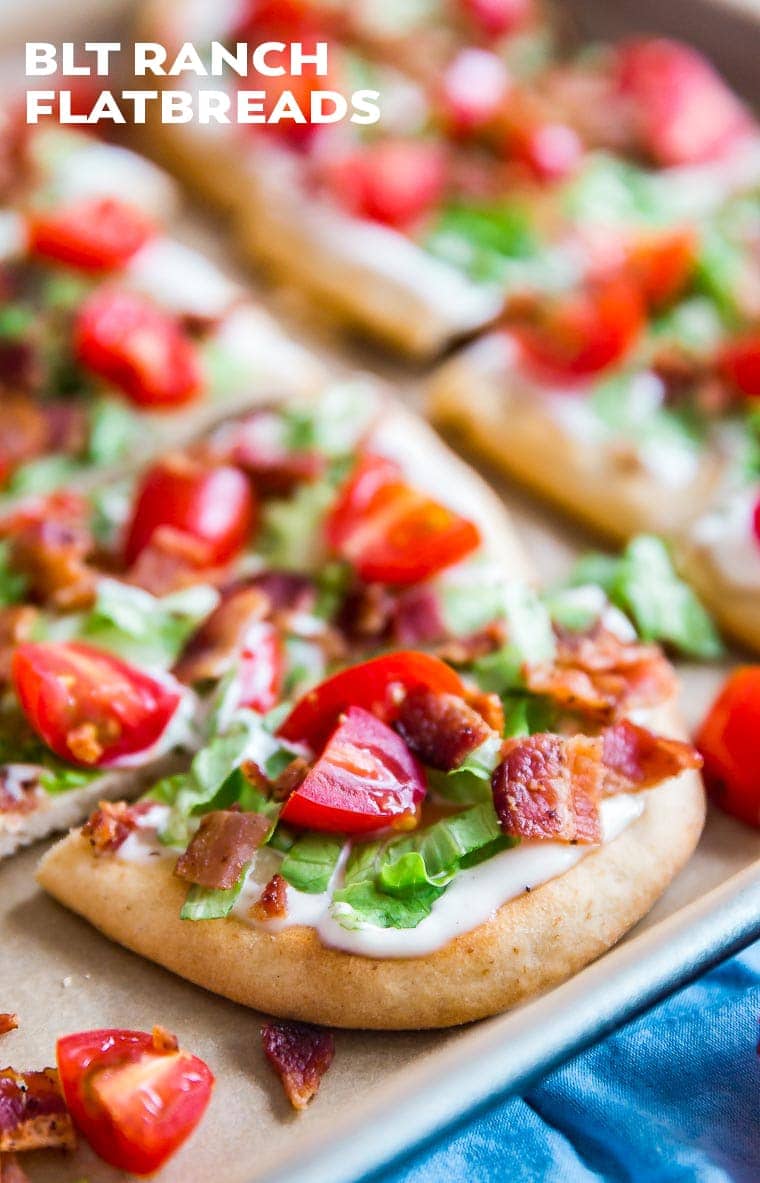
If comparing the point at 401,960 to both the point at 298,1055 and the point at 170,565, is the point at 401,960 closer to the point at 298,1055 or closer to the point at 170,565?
the point at 298,1055

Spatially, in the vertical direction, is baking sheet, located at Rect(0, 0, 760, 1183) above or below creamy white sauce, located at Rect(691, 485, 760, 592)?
below

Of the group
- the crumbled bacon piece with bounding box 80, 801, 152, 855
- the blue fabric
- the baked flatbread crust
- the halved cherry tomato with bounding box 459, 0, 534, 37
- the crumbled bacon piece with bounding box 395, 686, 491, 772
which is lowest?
the blue fabric

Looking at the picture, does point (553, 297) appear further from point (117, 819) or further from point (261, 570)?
point (117, 819)

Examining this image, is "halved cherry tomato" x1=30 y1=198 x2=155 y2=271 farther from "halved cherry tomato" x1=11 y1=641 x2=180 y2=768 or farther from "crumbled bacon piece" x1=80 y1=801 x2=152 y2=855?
"crumbled bacon piece" x1=80 y1=801 x2=152 y2=855

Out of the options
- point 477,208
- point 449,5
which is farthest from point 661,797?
point 449,5

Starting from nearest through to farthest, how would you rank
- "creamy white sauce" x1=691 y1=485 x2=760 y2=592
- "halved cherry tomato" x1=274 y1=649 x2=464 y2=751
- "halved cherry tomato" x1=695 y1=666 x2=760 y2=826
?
"halved cherry tomato" x1=274 y1=649 x2=464 y2=751, "halved cherry tomato" x1=695 y1=666 x2=760 y2=826, "creamy white sauce" x1=691 y1=485 x2=760 y2=592

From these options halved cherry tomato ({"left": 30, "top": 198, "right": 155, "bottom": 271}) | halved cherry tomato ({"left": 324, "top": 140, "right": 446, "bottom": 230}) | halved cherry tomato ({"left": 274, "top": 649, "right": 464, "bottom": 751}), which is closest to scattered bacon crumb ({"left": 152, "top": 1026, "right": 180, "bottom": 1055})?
halved cherry tomato ({"left": 274, "top": 649, "right": 464, "bottom": 751})
